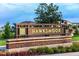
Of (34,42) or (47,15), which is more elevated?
(47,15)

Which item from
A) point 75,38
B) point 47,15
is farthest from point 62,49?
point 47,15

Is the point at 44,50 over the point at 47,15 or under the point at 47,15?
under

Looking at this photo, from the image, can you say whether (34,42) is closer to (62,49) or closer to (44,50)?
(44,50)

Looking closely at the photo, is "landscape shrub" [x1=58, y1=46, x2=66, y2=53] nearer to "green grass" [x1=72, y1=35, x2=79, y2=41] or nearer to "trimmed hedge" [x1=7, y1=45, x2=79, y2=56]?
"trimmed hedge" [x1=7, y1=45, x2=79, y2=56]

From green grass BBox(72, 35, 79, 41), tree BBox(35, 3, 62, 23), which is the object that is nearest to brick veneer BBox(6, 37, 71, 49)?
green grass BBox(72, 35, 79, 41)

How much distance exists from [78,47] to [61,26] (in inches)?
8.6

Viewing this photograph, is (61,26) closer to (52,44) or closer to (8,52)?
(52,44)

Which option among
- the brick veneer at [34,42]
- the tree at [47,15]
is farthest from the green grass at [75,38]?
the tree at [47,15]

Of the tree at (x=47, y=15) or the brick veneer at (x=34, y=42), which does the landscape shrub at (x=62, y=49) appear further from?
the tree at (x=47, y=15)

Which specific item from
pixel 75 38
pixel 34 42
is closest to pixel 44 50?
pixel 34 42

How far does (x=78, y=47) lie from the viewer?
2898 millimetres

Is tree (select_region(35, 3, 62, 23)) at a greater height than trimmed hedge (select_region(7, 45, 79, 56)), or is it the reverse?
tree (select_region(35, 3, 62, 23))

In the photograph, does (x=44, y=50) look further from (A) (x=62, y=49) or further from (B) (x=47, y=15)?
(B) (x=47, y=15)

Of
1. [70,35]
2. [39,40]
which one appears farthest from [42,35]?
[70,35]
